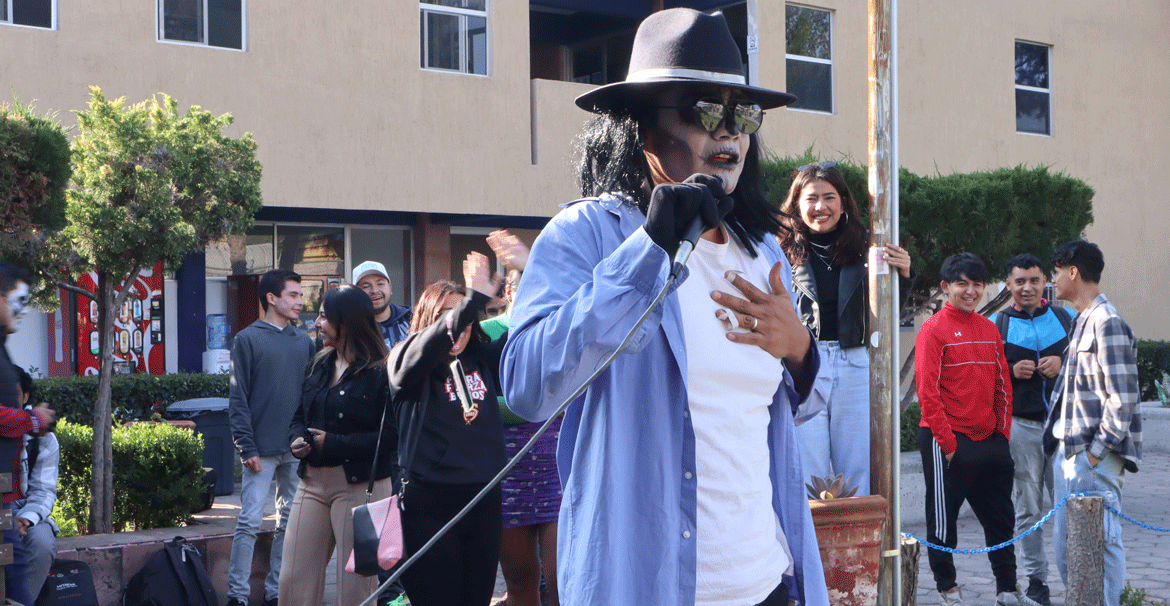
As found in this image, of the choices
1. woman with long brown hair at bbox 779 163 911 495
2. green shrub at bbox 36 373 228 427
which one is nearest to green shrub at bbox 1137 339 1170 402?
green shrub at bbox 36 373 228 427

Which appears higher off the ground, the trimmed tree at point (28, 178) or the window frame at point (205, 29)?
the window frame at point (205, 29)

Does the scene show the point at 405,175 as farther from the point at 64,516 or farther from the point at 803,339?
the point at 803,339

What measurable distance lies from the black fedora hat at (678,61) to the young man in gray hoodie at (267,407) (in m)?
4.97

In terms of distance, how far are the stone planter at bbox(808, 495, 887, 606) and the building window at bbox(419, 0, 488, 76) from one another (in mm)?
12604

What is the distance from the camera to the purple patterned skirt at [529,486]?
546cm

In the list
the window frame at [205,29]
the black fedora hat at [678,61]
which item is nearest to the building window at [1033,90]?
the window frame at [205,29]

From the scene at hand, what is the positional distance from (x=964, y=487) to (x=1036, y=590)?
0.79 metres

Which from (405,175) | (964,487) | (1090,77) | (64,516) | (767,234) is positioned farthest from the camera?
(1090,77)

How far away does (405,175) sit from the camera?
14.8 m

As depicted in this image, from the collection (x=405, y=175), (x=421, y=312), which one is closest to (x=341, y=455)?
(x=421, y=312)

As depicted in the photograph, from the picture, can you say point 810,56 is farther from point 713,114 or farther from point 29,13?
point 713,114

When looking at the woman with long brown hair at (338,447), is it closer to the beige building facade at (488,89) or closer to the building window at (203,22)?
the beige building facade at (488,89)

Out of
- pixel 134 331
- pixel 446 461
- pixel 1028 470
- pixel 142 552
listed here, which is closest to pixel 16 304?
pixel 142 552

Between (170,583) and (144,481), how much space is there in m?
1.75
